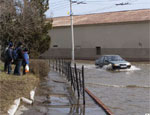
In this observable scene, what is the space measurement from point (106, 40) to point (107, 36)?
0.54m

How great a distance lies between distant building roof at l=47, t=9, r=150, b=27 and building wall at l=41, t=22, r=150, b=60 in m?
0.62

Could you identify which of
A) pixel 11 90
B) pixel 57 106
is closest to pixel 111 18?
pixel 57 106

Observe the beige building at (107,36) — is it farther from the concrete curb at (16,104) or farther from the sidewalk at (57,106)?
the concrete curb at (16,104)

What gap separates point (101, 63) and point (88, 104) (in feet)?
53.0

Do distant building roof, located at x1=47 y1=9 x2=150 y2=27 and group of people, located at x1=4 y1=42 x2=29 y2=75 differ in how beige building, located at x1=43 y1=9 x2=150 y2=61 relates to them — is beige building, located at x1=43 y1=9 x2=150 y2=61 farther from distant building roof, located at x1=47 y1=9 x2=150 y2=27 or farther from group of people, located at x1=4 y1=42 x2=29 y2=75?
group of people, located at x1=4 y1=42 x2=29 y2=75

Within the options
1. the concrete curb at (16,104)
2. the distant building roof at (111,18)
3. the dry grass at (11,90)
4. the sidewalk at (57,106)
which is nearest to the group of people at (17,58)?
the sidewalk at (57,106)

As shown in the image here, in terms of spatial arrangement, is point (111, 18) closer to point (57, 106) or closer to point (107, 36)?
point (107, 36)

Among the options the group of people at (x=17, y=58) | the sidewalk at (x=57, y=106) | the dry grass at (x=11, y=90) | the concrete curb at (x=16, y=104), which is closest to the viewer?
the concrete curb at (x=16, y=104)

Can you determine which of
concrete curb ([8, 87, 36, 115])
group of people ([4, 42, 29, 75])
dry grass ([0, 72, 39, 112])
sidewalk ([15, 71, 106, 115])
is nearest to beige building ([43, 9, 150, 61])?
group of people ([4, 42, 29, 75])

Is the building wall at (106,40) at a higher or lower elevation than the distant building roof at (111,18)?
lower

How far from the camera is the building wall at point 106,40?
3628cm

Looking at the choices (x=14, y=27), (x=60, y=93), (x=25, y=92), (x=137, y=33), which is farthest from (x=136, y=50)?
(x=25, y=92)

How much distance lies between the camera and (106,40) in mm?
38906

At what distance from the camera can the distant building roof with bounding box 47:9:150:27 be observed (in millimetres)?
37906
